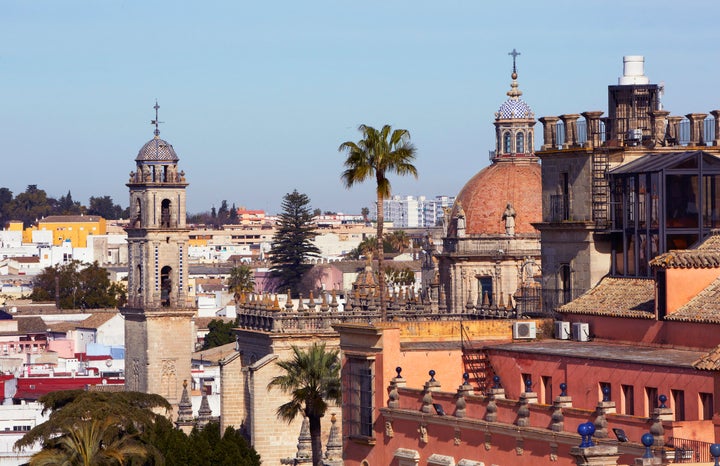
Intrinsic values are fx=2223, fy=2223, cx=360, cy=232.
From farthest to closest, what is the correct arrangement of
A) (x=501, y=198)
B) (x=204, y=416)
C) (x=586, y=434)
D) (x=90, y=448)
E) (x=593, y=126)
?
(x=501, y=198) → (x=204, y=416) → (x=90, y=448) → (x=593, y=126) → (x=586, y=434)

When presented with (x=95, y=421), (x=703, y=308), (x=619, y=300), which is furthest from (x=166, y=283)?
(x=703, y=308)

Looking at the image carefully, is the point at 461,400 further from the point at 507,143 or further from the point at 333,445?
the point at 507,143

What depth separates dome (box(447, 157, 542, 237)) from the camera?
263ft

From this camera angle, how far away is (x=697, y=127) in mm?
52531

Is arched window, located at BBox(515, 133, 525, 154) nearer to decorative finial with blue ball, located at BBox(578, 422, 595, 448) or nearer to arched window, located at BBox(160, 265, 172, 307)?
arched window, located at BBox(160, 265, 172, 307)

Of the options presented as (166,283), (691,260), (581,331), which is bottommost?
(581,331)

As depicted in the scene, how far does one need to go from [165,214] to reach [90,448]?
44.6m

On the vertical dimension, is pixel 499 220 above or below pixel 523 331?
above

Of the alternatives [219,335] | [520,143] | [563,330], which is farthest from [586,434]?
[219,335]

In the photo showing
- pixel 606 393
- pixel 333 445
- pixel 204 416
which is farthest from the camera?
pixel 204 416

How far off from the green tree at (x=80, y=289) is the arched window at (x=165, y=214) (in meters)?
67.1

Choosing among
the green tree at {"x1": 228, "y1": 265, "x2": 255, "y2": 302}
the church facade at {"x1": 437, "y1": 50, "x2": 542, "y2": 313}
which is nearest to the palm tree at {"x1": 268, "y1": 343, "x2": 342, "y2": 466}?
the church facade at {"x1": 437, "y1": 50, "x2": 542, "y2": 313}

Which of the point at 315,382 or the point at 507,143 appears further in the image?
the point at 507,143

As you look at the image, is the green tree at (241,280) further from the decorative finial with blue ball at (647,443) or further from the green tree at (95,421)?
the decorative finial with blue ball at (647,443)
